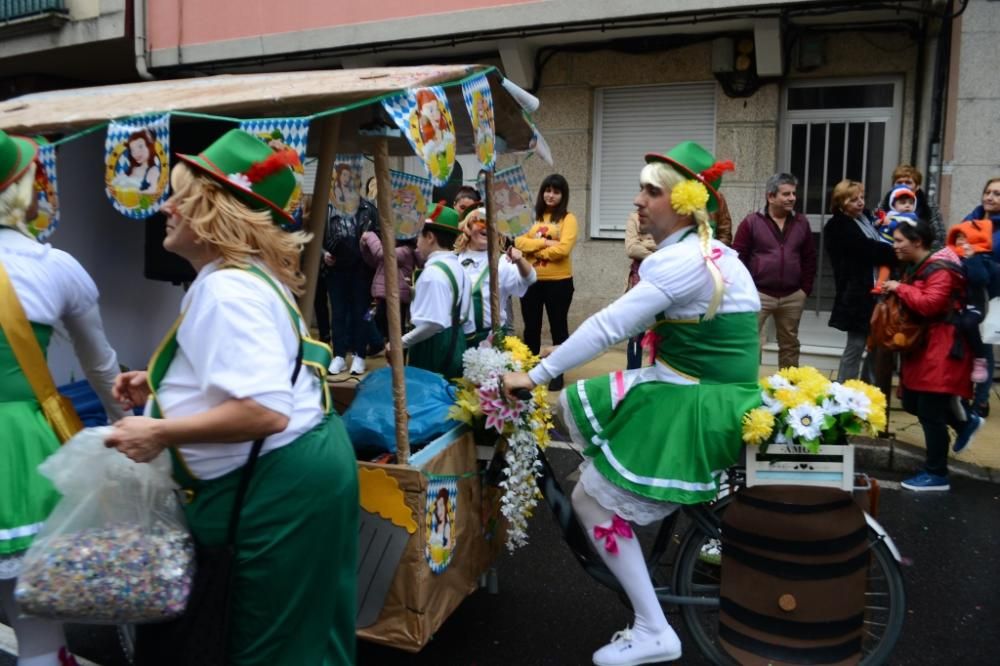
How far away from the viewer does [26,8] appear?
1313 cm

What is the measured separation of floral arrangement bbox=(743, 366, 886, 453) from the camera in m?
2.97

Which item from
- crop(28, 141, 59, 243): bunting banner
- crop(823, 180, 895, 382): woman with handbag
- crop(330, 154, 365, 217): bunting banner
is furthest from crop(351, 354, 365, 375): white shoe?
crop(28, 141, 59, 243): bunting banner

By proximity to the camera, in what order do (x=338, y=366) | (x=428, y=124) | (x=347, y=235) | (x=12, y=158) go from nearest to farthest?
1. (x=12, y=158)
2. (x=428, y=124)
3. (x=347, y=235)
4. (x=338, y=366)

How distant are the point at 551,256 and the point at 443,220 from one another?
10.3 ft

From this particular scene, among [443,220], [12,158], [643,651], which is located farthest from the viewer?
[443,220]

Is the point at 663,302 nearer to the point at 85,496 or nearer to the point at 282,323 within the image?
the point at 282,323

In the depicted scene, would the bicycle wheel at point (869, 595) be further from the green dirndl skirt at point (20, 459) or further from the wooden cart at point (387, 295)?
the green dirndl skirt at point (20, 459)

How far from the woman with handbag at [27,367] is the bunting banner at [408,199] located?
1.63m

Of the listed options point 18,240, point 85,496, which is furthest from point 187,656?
point 18,240

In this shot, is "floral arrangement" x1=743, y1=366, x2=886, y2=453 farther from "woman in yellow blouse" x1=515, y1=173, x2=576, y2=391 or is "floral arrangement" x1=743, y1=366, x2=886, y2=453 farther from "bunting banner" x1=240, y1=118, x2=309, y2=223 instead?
"woman in yellow blouse" x1=515, y1=173, x2=576, y2=391

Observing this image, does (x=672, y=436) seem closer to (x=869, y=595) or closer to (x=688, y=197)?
(x=688, y=197)

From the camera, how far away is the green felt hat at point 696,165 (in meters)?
3.17

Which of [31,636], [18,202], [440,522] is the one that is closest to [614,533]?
[440,522]

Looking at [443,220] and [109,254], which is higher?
[443,220]
